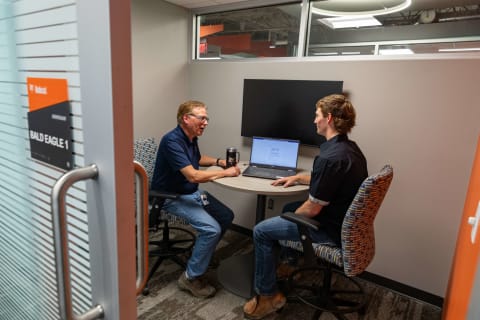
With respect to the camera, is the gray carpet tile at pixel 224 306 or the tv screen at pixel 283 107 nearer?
the gray carpet tile at pixel 224 306

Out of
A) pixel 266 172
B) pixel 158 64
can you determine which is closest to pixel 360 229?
pixel 266 172

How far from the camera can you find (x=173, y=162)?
2152 mm

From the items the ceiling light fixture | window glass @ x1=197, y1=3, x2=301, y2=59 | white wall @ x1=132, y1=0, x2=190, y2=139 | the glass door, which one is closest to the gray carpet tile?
the glass door

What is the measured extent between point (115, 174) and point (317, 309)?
1746 mm

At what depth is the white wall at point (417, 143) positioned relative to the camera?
2.01 m

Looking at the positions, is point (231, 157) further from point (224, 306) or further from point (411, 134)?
point (411, 134)

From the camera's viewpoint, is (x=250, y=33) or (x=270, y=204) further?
(x=250, y=33)

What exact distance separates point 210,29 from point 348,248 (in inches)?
101

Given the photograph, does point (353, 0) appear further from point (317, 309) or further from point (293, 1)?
point (317, 309)

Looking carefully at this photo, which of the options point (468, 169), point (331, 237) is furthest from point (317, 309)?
point (468, 169)

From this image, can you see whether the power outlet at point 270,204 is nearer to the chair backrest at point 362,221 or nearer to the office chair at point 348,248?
the office chair at point 348,248

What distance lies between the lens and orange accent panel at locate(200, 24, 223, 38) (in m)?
3.21

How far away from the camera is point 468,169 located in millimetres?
2004

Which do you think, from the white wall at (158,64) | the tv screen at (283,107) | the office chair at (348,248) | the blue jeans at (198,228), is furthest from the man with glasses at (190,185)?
the white wall at (158,64)
